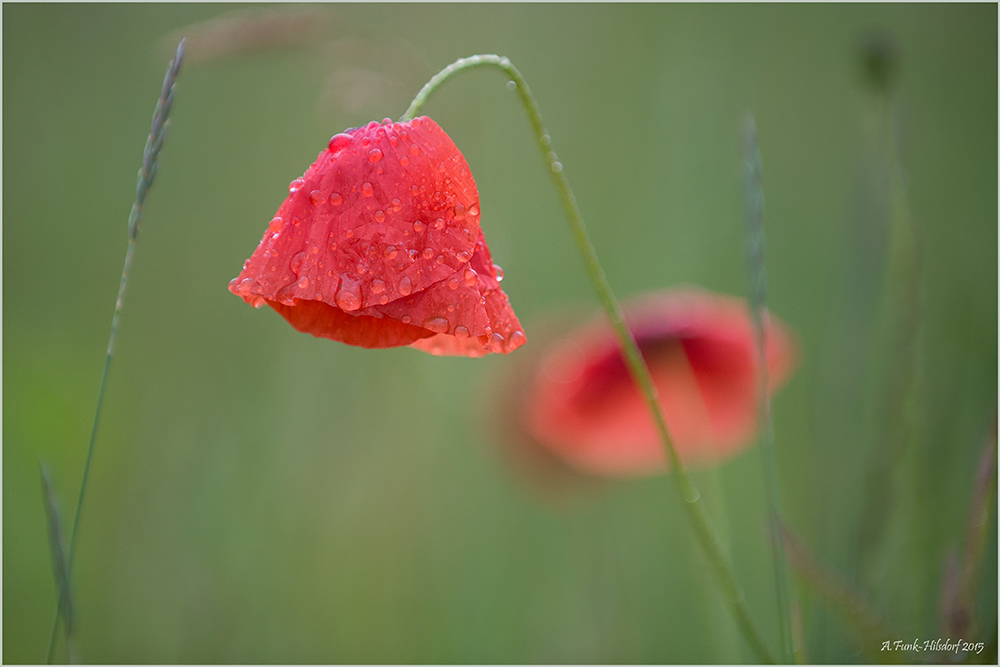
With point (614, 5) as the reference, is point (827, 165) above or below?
below

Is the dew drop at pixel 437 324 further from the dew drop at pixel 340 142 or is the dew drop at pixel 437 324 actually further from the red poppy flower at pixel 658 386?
the red poppy flower at pixel 658 386

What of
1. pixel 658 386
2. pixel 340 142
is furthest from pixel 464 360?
pixel 340 142

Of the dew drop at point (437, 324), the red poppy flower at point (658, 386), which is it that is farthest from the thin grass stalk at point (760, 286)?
the red poppy flower at point (658, 386)

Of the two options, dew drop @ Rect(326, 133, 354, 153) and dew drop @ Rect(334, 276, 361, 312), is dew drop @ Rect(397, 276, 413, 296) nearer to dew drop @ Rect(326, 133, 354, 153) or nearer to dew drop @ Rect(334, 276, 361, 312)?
dew drop @ Rect(334, 276, 361, 312)

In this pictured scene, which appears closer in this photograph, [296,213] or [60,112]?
[296,213]

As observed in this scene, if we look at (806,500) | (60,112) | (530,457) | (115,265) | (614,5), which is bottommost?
(806,500)

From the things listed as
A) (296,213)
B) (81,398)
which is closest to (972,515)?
(296,213)

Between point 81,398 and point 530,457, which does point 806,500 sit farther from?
point 81,398
